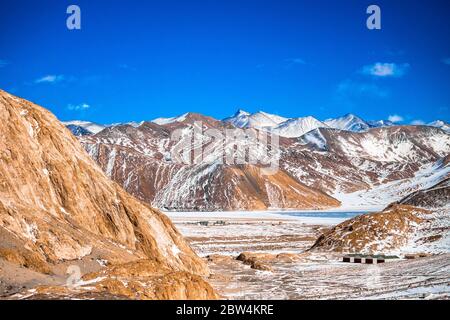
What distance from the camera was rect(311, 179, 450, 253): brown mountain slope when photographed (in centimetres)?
5588

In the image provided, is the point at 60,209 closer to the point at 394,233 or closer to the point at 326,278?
the point at 326,278

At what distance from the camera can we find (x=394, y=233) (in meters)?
59.8

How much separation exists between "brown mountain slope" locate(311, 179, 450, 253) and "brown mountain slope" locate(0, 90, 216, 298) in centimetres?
2619

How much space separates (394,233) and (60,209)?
→ 138 ft

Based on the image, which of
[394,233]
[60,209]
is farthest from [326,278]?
[394,233]

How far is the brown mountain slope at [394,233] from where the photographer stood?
55.9 metres

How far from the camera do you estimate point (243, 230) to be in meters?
104

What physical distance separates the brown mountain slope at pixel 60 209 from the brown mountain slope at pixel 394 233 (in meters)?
26.2

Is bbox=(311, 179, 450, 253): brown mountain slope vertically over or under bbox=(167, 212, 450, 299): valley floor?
over

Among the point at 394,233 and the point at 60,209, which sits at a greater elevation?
the point at 60,209

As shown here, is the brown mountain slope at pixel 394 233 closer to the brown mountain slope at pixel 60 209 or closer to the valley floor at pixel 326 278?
the valley floor at pixel 326 278

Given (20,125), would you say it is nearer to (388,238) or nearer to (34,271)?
(34,271)

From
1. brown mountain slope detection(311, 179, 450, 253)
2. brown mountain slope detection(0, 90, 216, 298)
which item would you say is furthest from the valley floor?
brown mountain slope detection(311, 179, 450, 253)

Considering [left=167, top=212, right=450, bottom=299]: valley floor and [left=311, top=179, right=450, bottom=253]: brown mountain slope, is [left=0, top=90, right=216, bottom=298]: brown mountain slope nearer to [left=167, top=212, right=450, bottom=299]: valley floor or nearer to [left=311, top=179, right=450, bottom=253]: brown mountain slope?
[left=167, top=212, right=450, bottom=299]: valley floor
